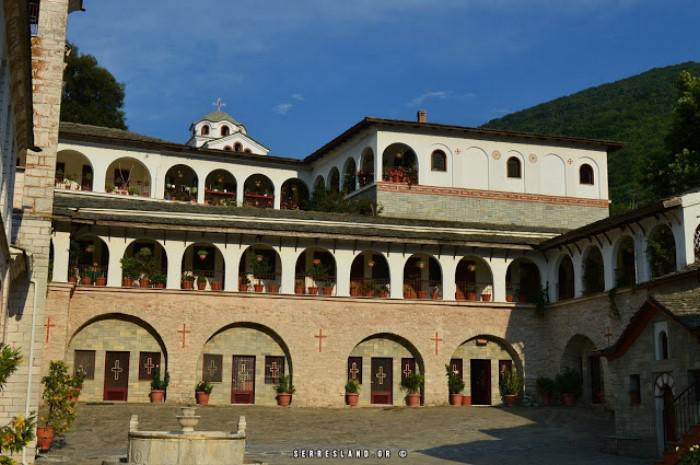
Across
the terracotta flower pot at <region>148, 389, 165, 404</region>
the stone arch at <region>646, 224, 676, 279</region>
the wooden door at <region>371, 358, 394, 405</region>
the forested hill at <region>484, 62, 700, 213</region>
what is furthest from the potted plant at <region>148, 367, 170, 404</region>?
the forested hill at <region>484, 62, 700, 213</region>

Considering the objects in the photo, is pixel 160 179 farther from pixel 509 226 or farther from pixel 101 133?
pixel 509 226

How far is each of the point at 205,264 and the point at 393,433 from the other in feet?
36.4

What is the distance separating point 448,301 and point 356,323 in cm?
364

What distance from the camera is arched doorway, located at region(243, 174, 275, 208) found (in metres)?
47.4

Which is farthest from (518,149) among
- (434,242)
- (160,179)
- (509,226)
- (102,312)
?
(102,312)

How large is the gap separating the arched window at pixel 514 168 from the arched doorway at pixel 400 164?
14.4ft

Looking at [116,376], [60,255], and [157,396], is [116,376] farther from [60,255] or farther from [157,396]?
[60,255]

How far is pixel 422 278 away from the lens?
35.8m

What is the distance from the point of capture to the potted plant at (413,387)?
33562 millimetres

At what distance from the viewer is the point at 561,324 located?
34219mm

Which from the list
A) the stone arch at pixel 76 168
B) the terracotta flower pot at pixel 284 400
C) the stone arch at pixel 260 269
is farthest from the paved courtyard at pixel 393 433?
the stone arch at pixel 76 168

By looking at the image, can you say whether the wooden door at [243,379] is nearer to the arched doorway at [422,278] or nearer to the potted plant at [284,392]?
the potted plant at [284,392]

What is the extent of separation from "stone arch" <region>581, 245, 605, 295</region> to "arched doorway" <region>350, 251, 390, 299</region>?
722 cm

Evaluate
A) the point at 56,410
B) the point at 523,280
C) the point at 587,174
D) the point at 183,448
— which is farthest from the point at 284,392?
the point at 587,174
